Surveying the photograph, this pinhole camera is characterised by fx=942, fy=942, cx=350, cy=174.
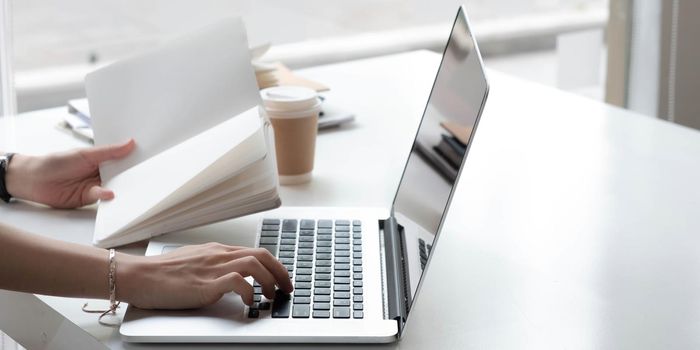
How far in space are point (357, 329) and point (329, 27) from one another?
265cm

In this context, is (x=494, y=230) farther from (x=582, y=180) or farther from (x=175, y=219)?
(x=175, y=219)

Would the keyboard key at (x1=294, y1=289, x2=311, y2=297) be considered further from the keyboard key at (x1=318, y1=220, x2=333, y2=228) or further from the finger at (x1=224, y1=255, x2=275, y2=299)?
the keyboard key at (x1=318, y1=220, x2=333, y2=228)

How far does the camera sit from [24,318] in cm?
108

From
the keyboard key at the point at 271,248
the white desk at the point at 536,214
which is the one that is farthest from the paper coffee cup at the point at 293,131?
the keyboard key at the point at 271,248

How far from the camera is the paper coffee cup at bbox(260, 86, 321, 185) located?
1.36 metres

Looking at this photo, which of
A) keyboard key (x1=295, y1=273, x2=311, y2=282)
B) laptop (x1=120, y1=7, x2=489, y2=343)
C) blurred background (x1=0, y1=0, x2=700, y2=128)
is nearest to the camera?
laptop (x1=120, y1=7, x2=489, y2=343)

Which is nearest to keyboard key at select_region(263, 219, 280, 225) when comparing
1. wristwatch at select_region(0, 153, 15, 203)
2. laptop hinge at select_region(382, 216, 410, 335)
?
laptop hinge at select_region(382, 216, 410, 335)

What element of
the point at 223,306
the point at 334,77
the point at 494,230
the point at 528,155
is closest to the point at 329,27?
the point at 334,77

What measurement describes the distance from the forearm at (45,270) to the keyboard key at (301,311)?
0.20m

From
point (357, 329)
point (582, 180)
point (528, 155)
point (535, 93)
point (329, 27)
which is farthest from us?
point (329, 27)

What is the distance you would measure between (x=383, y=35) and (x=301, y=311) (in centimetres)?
275

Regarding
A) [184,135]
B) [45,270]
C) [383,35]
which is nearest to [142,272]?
[45,270]

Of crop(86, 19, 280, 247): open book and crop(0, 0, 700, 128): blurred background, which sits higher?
crop(86, 19, 280, 247): open book

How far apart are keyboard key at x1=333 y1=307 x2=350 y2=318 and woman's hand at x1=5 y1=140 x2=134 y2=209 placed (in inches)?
17.7
